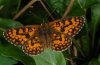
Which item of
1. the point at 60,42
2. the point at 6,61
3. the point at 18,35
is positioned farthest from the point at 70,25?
the point at 6,61

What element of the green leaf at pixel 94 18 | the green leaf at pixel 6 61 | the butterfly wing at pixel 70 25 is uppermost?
the butterfly wing at pixel 70 25

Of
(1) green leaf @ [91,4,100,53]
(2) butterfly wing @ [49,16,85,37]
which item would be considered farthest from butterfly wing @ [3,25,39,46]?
(1) green leaf @ [91,4,100,53]

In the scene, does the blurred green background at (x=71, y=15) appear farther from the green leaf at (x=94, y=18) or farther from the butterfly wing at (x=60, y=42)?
the butterfly wing at (x=60, y=42)

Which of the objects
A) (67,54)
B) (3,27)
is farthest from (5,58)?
(67,54)

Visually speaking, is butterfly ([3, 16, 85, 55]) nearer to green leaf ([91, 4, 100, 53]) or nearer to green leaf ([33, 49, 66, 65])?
green leaf ([33, 49, 66, 65])

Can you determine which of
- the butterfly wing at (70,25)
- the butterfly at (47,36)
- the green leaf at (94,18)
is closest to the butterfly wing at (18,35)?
the butterfly at (47,36)

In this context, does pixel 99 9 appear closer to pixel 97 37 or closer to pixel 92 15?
pixel 92 15

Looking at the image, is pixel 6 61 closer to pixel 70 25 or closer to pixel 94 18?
pixel 70 25
